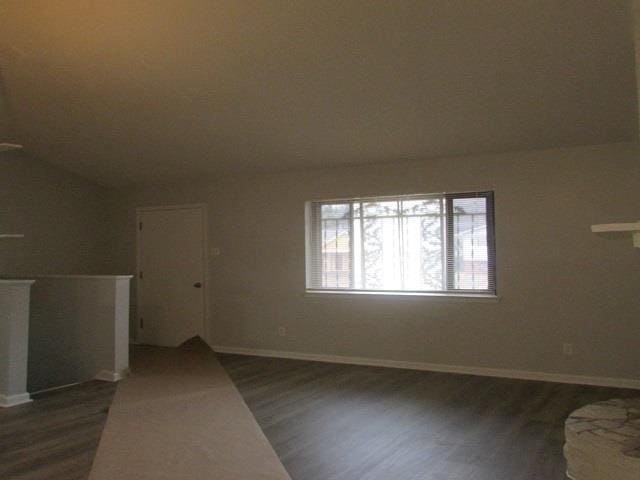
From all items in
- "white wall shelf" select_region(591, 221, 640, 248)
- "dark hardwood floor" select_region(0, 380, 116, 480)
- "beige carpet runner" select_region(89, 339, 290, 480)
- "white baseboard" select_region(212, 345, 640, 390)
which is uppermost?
"white wall shelf" select_region(591, 221, 640, 248)

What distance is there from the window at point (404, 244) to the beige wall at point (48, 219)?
11.0 ft

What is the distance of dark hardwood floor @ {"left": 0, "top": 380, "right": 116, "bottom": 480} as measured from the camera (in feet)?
9.89

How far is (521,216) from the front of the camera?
509cm

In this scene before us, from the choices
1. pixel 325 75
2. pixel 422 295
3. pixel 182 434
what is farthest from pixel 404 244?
pixel 182 434

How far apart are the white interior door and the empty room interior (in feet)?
0.11

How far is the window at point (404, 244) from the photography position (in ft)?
17.6

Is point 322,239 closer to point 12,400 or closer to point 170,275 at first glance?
point 170,275

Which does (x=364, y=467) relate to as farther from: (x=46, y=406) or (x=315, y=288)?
(x=315, y=288)

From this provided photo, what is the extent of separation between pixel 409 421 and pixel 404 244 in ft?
7.41

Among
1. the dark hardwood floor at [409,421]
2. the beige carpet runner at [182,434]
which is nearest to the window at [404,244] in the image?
the dark hardwood floor at [409,421]

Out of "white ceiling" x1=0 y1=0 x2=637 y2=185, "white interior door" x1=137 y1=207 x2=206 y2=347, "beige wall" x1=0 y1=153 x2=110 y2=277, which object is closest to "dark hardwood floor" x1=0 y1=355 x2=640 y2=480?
"white interior door" x1=137 y1=207 x2=206 y2=347

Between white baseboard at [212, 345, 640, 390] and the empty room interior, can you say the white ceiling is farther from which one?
white baseboard at [212, 345, 640, 390]

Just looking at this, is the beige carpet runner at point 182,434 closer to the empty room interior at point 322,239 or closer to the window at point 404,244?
the empty room interior at point 322,239

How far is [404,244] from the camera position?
571cm
